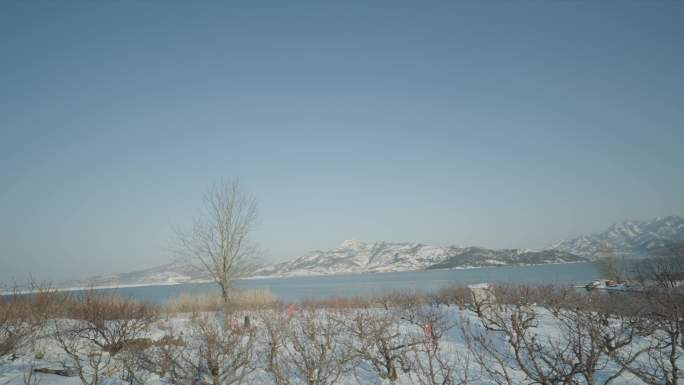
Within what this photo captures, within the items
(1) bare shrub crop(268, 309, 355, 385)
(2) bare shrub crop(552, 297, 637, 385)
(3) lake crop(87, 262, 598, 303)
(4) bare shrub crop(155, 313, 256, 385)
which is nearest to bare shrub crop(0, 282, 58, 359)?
(3) lake crop(87, 262, 598, 303)

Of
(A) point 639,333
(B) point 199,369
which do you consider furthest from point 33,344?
(A) point 639,333

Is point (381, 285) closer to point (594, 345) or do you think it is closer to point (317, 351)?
point (594, 345)

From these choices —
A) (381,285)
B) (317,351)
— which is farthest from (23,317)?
(381,285)

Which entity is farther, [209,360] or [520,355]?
[520,355]

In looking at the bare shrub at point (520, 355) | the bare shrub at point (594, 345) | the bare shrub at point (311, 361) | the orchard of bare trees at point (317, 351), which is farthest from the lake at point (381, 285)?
the bare shrub at point (594, 345)

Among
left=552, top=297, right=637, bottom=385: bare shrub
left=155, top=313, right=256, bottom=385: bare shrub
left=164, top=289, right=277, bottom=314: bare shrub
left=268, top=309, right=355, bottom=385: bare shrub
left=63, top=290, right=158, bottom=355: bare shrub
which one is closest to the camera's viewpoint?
left=552, top=297, right=637, bottom=385: bare shrub

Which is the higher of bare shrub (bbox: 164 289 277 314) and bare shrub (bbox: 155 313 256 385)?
bare shrub (bbox: 155 313 256 385)

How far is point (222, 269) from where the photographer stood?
17672mm

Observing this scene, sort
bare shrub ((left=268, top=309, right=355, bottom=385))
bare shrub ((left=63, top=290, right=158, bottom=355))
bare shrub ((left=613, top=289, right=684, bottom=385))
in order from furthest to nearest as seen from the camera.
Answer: bare shrub ((left=63, top=290, right=158, bottom=355))
bare shrub ((left=268, top=309, right=355, bottom=385))
bare shrub ((left=613, top=289, right=684, bottom=385))

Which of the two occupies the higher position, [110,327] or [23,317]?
[23,317]

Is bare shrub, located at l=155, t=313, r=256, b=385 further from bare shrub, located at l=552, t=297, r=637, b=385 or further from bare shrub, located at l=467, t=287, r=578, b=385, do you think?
bare shrub, located at l=552, t=297, r=637, b=385

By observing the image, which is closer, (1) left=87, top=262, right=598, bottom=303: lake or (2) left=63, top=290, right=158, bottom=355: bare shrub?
(2) left=63, top=290, right=158, bottom=355: bare shrub

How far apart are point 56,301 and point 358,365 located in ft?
41.9

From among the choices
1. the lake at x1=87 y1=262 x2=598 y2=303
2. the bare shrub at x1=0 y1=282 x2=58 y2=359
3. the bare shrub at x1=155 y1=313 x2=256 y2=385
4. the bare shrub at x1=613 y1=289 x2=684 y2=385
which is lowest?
the lake at x1=87 y1=262 x2=598 y2=303
